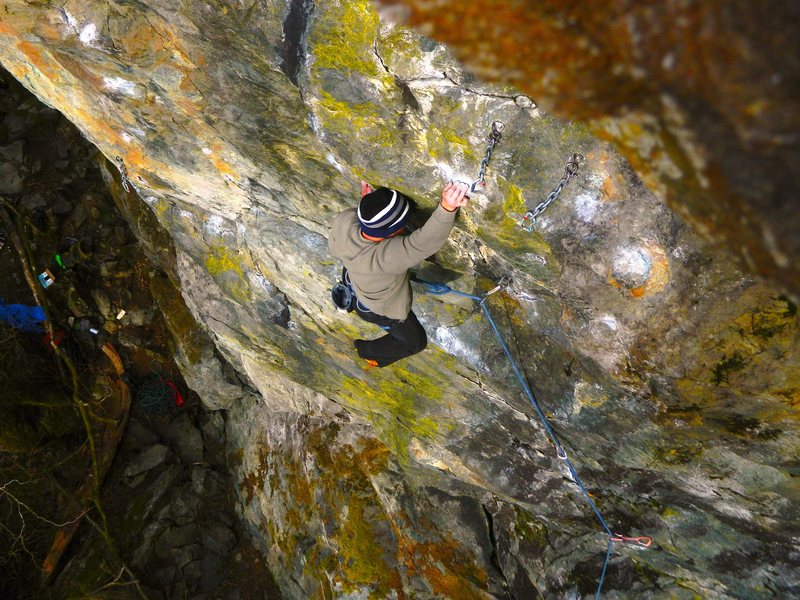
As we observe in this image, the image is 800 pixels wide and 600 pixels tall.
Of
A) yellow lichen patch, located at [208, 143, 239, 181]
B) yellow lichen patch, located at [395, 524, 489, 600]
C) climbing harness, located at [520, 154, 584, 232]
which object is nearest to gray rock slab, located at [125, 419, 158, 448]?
yellow lichen patch, located at [395, 524, 489, 600]

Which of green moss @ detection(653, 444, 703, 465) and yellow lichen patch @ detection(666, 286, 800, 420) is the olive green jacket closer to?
yellow lichen patch @ detection(666, 286, 800, 420)

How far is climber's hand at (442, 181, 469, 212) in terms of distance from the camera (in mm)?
2836

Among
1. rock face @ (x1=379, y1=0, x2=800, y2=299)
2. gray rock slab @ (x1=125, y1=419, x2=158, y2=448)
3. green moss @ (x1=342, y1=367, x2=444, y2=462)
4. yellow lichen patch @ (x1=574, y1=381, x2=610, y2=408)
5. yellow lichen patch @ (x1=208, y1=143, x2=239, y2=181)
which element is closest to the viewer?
rock face @ (x1=379, y1=0, x2=800, y2=299)

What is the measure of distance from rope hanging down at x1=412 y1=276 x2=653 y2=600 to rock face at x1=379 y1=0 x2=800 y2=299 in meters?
2.25

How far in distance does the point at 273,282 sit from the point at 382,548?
394 cm

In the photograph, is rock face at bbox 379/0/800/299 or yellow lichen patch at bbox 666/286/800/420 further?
yellow lichen patch at bbox 666/286/800/420

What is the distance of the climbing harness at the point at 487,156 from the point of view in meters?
2.63

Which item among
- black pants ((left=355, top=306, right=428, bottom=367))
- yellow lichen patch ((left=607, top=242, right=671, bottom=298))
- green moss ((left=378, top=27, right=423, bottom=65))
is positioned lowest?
black pants ((left=355, top=306, right=428, bottom=367))

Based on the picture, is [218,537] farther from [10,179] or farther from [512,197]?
[512,197]

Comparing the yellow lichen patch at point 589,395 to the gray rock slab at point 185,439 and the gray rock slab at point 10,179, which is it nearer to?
the gray rock slab at point 185,439

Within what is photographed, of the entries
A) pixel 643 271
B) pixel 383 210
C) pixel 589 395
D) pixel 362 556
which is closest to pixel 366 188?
pixel 383 210

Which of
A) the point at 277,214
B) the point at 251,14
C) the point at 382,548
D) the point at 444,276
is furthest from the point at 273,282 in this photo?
the point at 382,548

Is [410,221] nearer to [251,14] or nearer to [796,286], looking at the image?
[251,14]

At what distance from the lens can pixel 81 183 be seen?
11.0 meters
